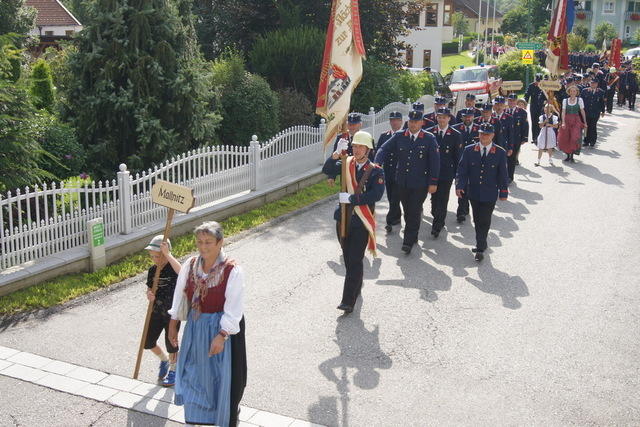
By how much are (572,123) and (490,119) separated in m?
4.91

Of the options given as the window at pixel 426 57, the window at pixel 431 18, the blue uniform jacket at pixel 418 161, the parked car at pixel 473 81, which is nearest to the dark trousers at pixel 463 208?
the blue uniform jacket at pixel 418 161

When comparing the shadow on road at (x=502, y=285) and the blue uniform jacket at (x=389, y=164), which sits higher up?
the blue uniform jacket at (x=389, y=164)

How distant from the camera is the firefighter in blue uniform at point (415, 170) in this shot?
32.9 feet

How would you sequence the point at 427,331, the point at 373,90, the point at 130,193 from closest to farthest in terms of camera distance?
the point at 427,331 < the point at 130,193 < the point at 373,90

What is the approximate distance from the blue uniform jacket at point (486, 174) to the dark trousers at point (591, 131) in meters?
10.5

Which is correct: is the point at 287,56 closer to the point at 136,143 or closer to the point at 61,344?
the point at 136,143

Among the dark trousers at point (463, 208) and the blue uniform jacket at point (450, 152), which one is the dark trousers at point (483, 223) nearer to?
the blue uniform jacket at point (450, 152)

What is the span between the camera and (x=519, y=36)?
79938mm

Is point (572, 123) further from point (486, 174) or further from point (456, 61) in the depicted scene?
point (456, 61)

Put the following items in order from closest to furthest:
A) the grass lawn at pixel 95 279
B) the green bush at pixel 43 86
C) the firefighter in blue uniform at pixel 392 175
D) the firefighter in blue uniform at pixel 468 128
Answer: the grass lawn at pixel 95 279
the firefighter in blue uniform at pixel 392 175
the firefighter in blue uniform at pixel 468 128
the green bush at pixel 43 86

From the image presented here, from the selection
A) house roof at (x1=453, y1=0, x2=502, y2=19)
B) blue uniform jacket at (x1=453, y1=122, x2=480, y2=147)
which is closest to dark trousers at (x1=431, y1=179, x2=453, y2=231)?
blue uniform jacket at (x1=453, y1=122, x2=480, y2=147)

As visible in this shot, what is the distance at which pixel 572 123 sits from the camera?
55.9 ft

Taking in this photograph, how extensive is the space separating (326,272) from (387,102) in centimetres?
1177

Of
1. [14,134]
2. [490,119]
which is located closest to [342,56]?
[14,134]
